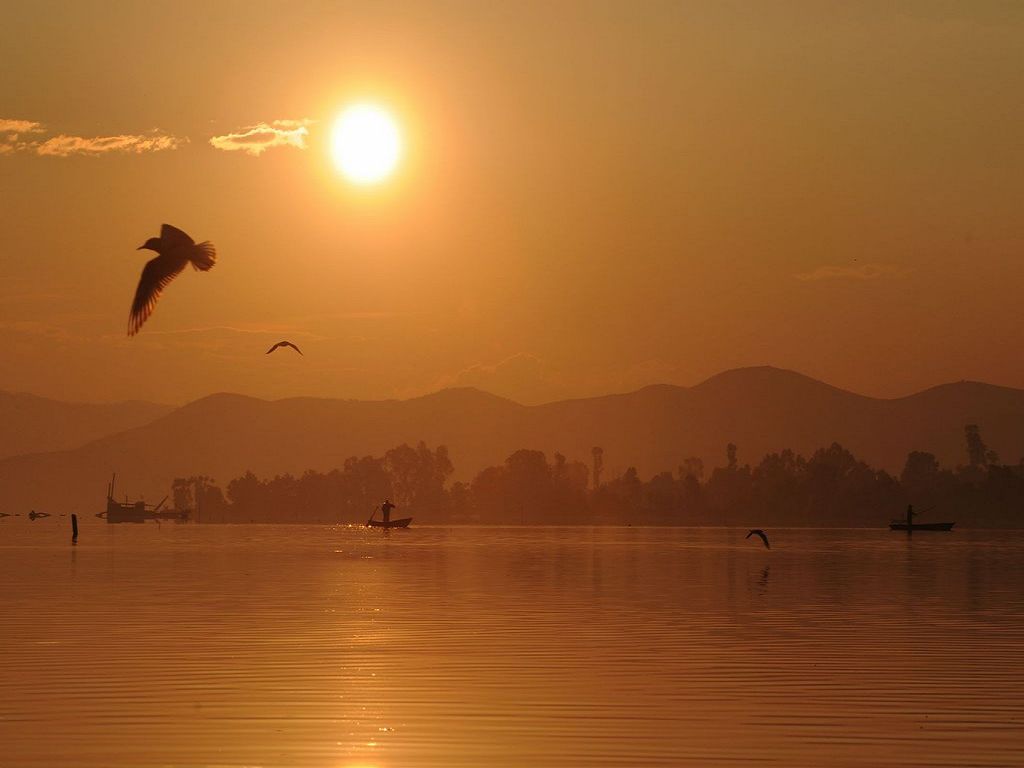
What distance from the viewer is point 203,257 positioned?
40531mm

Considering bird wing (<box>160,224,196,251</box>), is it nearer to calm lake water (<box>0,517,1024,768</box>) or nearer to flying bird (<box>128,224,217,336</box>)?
→ flying bird (<box>128,224,217,336</box>)

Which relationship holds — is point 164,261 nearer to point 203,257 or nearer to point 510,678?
point 203,257

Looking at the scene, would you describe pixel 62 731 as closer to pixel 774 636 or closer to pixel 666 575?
pixel 774 636

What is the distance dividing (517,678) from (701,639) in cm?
1046

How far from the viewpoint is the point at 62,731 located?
80.9 ft

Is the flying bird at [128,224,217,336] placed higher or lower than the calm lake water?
higher

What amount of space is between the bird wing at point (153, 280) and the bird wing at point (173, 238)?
459 millimetres

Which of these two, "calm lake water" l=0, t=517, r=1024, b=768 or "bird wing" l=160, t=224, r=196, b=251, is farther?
"bird wing" l=160, t=224, r=196, b=251

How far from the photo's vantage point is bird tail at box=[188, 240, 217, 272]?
39.9 meters

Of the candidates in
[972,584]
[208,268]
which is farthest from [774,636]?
[972,584]

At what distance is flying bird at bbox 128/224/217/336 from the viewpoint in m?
40.6

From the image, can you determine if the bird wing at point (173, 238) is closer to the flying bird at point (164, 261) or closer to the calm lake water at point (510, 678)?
the flying bird at point (164, 261)

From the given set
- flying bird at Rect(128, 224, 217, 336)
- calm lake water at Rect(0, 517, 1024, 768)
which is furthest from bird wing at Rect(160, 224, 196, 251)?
calm lake water at Rect(0, 517, 1024, 768)

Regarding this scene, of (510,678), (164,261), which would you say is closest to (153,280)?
(164,261)
